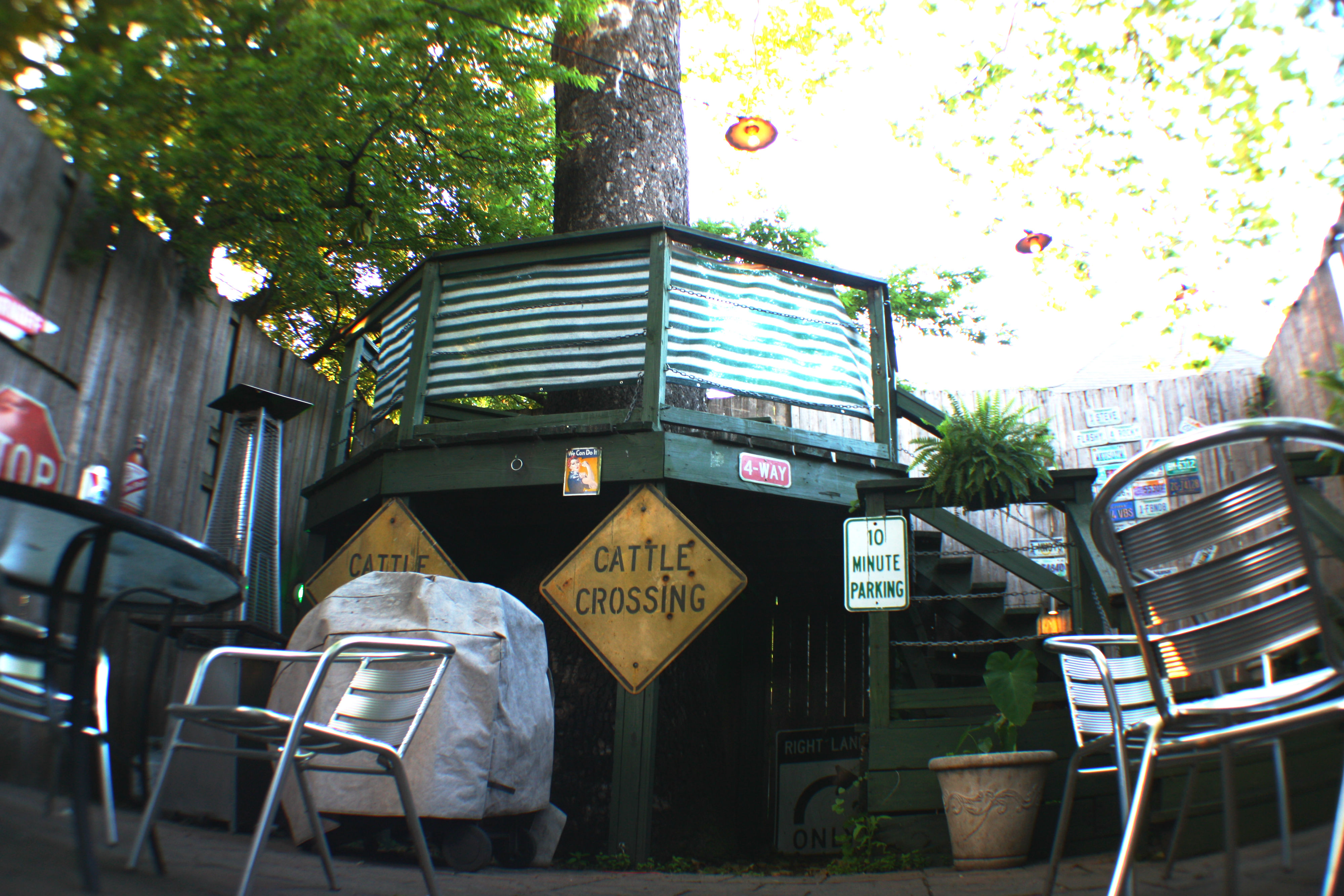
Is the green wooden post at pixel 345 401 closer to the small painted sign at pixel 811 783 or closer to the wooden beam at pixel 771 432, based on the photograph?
the wooden beam at pixel 771 432

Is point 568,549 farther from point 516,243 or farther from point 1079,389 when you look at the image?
point 1079,389

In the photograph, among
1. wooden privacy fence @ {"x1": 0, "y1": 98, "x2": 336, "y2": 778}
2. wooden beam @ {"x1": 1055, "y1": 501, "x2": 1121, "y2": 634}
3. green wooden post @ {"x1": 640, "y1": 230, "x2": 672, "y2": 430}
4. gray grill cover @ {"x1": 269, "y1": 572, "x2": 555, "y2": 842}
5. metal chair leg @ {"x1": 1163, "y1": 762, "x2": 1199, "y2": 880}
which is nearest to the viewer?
metal chair leg @ {"x1": 1163, "y1": 762, "x2": 1199, "y2": 880}

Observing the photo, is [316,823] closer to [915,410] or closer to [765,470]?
[765,470]

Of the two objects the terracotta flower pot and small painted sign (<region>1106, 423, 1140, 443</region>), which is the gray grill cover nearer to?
the terracotta flower pot

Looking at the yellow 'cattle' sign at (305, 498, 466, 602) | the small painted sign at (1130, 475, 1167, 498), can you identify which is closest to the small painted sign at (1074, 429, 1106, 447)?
the small painted sign at (1130, 475, 1167, 498)

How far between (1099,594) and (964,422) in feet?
3.59

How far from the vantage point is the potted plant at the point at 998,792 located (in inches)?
148

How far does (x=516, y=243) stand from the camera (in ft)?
19.6

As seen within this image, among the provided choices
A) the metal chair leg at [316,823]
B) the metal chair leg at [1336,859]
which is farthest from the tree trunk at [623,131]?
the metal chair leg at [1336,859]

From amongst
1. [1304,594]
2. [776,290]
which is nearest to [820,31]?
[776,290]

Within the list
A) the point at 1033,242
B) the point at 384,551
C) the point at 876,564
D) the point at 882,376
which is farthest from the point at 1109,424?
the point at 384,551

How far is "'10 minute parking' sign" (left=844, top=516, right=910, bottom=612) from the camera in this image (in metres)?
4.71

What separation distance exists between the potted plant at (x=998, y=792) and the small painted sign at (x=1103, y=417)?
6.36 meters

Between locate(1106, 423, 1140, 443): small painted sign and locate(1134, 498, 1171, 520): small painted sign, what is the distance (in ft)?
2.40
